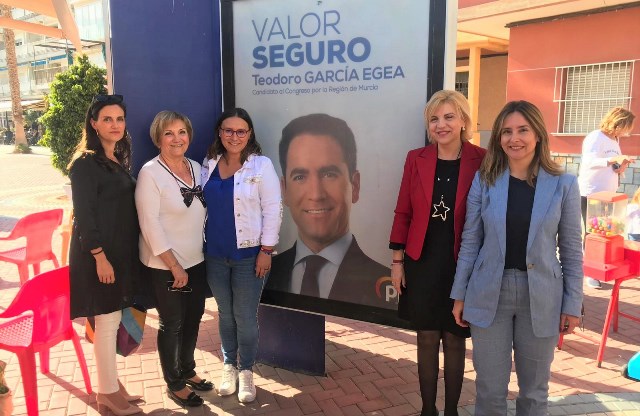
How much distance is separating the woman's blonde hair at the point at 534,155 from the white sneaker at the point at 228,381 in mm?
2099

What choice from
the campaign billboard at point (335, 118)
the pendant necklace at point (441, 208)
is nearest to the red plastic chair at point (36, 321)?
the campaign billboard at point (335, 118)

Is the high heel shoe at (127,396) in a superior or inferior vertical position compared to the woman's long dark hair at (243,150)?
inferior

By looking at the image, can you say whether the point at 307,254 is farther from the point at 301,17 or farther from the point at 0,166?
the point at 0,166

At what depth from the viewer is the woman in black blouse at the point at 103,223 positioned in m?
2.77

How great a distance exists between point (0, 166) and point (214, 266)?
2200 centimetres

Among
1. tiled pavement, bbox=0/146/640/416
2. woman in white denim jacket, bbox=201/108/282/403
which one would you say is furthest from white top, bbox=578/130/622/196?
woman in white denim jacket, bbox=201/108/282/403

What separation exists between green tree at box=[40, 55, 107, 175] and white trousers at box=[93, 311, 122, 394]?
7.46m

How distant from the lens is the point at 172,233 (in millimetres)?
3025

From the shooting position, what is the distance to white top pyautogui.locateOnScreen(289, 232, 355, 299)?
338 centimetres

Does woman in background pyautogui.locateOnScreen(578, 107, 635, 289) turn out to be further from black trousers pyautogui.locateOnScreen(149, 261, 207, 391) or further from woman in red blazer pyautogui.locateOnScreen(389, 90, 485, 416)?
black trousers pyautogui.locateOnScreen(149, 261, 207, 391)

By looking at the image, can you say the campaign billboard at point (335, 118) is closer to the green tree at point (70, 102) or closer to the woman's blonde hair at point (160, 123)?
the woman's blonde hair at point (160, 123)

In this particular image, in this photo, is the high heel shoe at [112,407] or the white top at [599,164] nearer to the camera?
the high heel shoe at [112,407]

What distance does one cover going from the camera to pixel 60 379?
3.68 metres

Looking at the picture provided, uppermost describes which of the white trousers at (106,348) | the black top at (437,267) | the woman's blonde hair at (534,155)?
the woman's blonde hair at (534,155)
